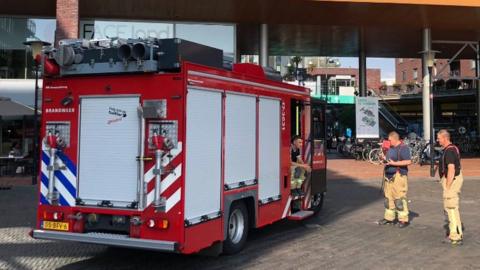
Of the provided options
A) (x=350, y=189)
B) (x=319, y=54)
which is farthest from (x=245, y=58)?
(x=350, y=189)

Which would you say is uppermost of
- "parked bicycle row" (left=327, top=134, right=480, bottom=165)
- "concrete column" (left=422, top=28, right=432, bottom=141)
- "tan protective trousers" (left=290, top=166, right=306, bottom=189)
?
"concrete column" (left=422, top=28, right=432, bottom=141)

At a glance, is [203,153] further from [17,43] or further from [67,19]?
[17,43]

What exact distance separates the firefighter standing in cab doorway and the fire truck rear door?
5.61 m

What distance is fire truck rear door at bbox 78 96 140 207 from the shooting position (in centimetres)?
688

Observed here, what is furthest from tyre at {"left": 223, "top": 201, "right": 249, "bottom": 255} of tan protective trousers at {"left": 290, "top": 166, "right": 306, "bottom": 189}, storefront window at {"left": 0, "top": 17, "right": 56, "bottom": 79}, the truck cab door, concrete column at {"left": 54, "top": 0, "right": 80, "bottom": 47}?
storefront window at {"left": 0, "top": 17, "right": 56, "bottom": 79}

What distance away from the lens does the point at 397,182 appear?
34.9 ft

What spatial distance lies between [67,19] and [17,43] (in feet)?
19.0

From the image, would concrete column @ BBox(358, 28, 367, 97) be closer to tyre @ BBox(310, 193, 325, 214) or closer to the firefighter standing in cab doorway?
tyre @ BBox(310, 193, 325, 214)

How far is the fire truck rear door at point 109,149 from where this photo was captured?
6.88 metres

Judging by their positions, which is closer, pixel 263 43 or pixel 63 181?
pixel 63 181

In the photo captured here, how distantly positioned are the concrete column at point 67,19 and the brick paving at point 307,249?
707cm

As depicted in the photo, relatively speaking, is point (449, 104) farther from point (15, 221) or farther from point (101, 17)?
point (15, 221)

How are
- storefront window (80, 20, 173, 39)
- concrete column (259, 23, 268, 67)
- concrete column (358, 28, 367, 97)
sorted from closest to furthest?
storefront window (80, 20, 173, 39)
concrete column (259, 23, 268, 67)
concrete column (358, 28, 367, 97)

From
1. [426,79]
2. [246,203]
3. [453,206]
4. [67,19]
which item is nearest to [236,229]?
[246,203]
